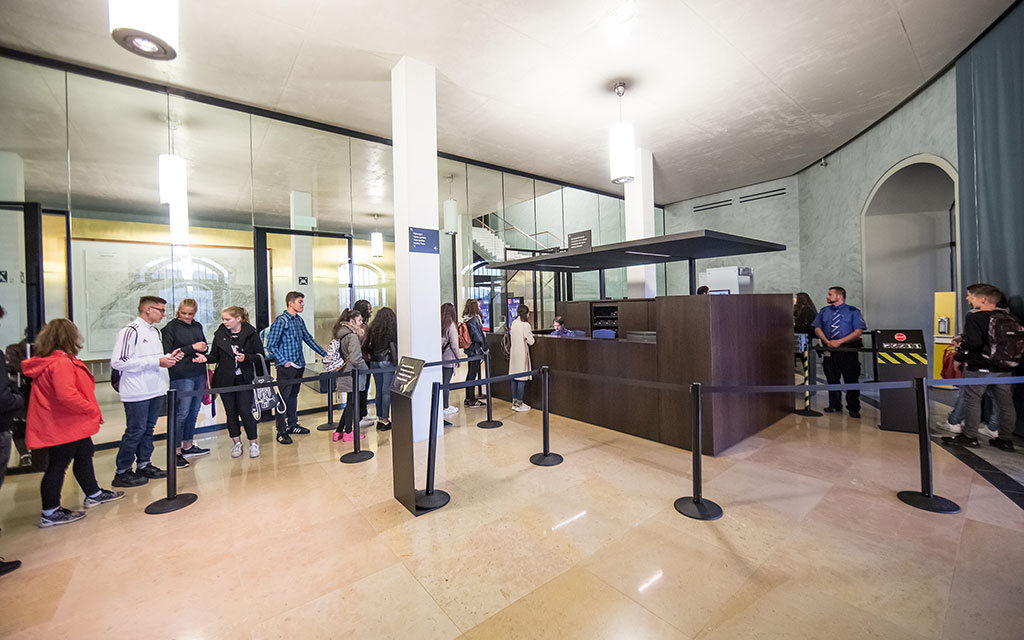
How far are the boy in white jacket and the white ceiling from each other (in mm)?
2899

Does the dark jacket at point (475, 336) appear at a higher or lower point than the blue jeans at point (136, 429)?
higher

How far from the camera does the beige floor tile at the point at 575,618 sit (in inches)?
78.7

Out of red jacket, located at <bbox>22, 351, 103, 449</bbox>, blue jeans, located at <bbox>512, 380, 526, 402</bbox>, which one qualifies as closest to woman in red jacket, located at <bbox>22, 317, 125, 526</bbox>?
red jacket, located at <bbox>22, 351, 103, 449</bbox>

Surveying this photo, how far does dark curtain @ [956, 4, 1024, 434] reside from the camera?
4.32 meters

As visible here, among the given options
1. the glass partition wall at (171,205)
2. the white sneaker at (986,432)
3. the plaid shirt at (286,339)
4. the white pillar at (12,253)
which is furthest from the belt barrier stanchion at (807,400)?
the white pillar at (12,253)

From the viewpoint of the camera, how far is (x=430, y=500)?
11.1ft

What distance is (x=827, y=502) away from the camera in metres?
3.24

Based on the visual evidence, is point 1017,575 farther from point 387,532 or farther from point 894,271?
point 894,271

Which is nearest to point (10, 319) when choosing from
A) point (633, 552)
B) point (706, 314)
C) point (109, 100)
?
point (109, 100)

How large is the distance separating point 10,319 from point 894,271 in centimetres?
1298

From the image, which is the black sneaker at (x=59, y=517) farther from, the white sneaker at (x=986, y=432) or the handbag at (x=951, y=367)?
the white sneaker at (x=986, y=432)

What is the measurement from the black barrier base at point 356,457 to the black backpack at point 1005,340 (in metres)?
6.44

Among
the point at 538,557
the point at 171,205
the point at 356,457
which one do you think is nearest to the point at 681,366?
the point at 538,557

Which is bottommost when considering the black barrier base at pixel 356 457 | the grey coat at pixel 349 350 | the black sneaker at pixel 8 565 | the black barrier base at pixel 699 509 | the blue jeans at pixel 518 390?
the black sneaker at pixel 8 565
